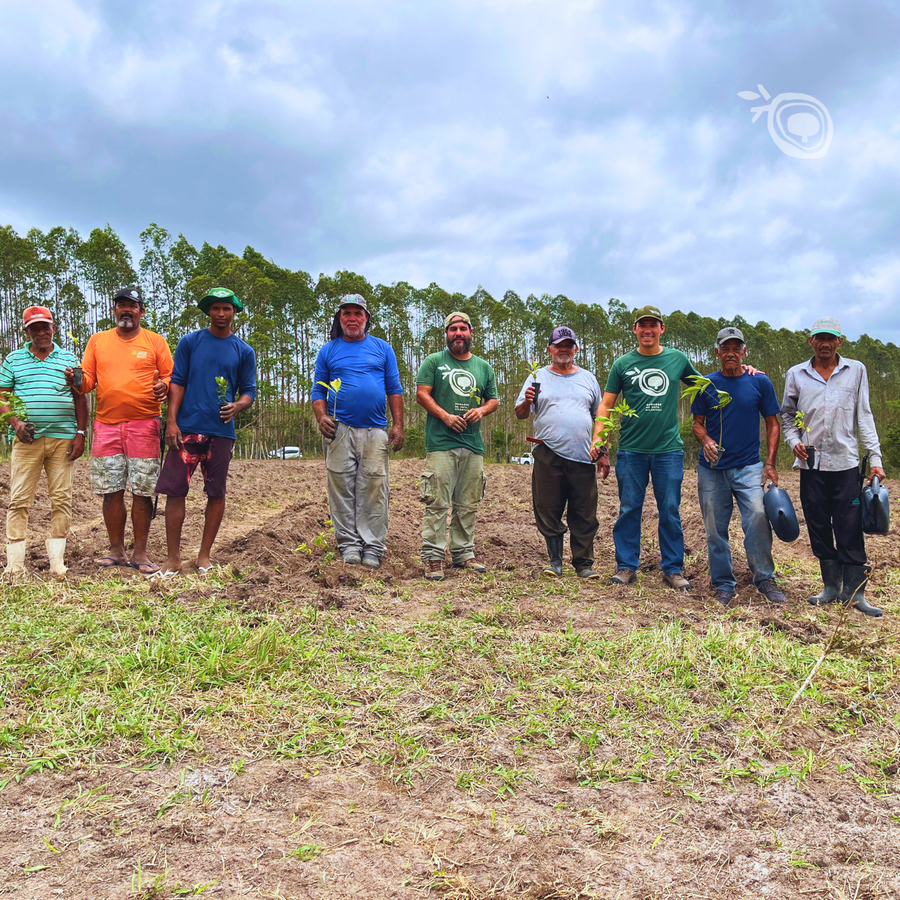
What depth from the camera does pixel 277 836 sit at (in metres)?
1.99

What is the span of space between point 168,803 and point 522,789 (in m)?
1.12

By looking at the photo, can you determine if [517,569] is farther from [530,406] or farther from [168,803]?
[168,803]

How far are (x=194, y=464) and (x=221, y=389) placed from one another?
57cm

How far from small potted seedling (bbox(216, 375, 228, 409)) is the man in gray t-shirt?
2145 millimetres

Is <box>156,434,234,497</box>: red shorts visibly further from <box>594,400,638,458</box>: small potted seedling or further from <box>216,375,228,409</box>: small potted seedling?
<box>594,400,638,458</box>: small potted seedling

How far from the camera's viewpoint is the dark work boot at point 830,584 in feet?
15.2

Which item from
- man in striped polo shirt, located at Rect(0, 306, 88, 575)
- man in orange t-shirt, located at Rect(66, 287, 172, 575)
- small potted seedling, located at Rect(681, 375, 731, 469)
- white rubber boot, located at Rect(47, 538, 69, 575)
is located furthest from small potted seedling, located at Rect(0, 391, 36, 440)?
→ small potted seedling, located at Rect(681, 375, 731, 469)

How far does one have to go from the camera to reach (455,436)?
16.9ft

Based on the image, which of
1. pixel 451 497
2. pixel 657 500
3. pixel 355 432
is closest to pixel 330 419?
pixel 355 432

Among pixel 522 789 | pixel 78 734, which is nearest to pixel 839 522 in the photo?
pixel 522 789

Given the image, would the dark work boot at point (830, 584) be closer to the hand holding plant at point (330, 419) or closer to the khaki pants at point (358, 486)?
the khaki pants at point (358, 486)

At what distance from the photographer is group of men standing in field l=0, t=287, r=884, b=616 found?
468cm

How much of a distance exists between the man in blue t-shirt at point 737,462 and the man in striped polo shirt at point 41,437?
4.46 m

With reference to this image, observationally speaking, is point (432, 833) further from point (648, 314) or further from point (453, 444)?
point (648, 314)
